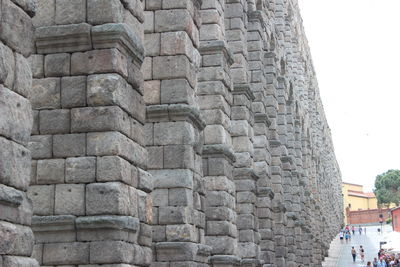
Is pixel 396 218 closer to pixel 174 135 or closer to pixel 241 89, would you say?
pixel 241 89

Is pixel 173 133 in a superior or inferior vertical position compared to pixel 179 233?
superior

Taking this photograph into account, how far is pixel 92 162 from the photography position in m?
8.38

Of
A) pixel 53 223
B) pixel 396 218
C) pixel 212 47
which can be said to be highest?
pixel 396 218

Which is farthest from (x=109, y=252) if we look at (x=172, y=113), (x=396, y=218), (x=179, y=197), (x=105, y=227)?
(x=396, y=218)

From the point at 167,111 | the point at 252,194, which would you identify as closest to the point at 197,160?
the point at 167,111

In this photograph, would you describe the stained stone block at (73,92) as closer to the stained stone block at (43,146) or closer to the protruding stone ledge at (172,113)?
the stained stone block at (43,146)

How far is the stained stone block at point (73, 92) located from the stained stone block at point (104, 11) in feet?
2.58

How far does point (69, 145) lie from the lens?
8.58 m

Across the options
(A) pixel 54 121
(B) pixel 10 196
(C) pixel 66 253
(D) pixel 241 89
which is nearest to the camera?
(B) pixel 10 196

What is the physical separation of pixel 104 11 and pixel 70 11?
1.61 feet

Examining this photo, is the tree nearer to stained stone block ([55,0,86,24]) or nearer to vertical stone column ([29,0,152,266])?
vertical stone column ([29,0,152,266])

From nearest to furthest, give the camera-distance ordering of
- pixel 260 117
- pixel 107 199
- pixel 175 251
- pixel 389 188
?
pixel 107 199 < pixel 175 251 < pixel 260 117 < pixel 389 188

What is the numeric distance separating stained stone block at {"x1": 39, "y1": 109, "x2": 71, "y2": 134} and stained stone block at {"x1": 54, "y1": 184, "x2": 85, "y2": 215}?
28.8 inches

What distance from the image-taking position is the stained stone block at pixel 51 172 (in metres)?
8.55
